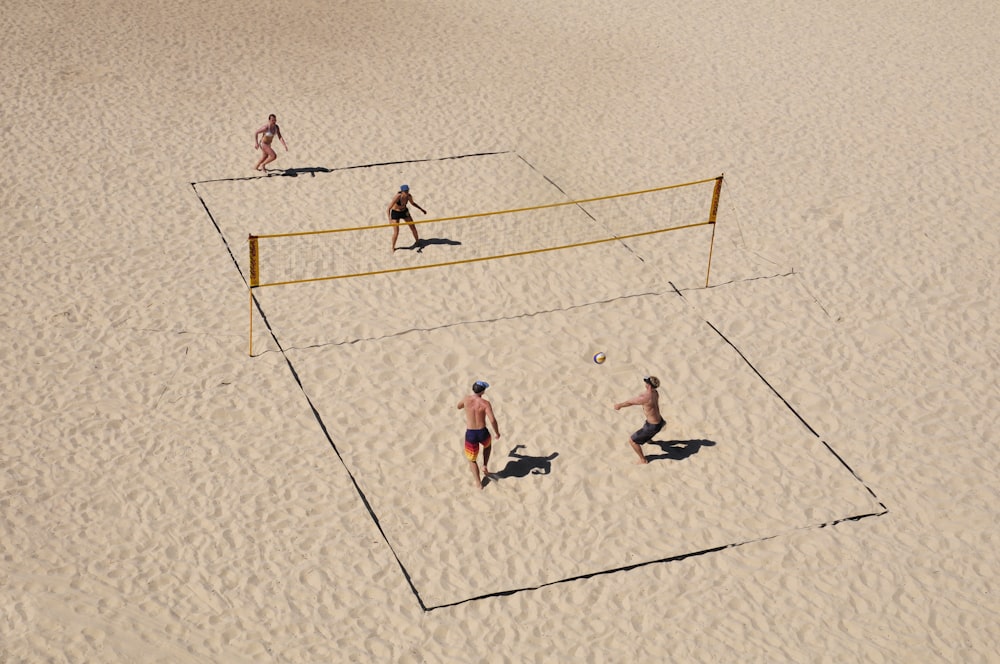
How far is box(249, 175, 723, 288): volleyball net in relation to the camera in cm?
1537

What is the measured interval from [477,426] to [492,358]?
226 centimetres

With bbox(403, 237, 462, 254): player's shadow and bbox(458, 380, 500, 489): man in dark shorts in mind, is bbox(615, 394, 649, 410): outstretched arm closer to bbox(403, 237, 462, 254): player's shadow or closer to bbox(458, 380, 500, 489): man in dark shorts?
bbox(458, 380, 500, 489): man in dark shorts

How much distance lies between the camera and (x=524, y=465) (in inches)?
479

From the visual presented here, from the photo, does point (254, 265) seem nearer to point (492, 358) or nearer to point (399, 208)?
point (399, 208)

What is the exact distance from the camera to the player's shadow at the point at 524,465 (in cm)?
1205

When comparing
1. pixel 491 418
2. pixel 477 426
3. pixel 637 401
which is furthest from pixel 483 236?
pixel 491 418

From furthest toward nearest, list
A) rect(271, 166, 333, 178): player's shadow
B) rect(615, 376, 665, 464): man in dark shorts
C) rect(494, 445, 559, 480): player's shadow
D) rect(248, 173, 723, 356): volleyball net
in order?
1. rect(271, 166, 333, 178): player's shadow
2. rect(248, 173, 723, 356): volleyball net
3. rect(494, 445, 559, 480): player's shadow
4. rect(615, 376, 665, 464): man in dark shorts

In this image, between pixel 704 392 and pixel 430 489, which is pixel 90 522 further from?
pixel 704 392

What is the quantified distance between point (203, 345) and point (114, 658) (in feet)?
15.5

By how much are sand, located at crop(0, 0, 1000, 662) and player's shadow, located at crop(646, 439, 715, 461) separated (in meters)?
0.06

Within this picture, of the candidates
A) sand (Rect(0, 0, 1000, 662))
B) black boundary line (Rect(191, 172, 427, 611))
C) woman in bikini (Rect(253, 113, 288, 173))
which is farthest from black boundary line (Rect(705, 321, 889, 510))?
woman in bikini (Rect(253, 113, 288, 173))

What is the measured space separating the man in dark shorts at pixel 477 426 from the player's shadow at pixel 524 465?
1.11 ft

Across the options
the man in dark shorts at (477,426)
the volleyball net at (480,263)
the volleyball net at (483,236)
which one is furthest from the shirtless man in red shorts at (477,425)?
the volleyball net at (483,236)

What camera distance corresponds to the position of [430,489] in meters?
11.8
